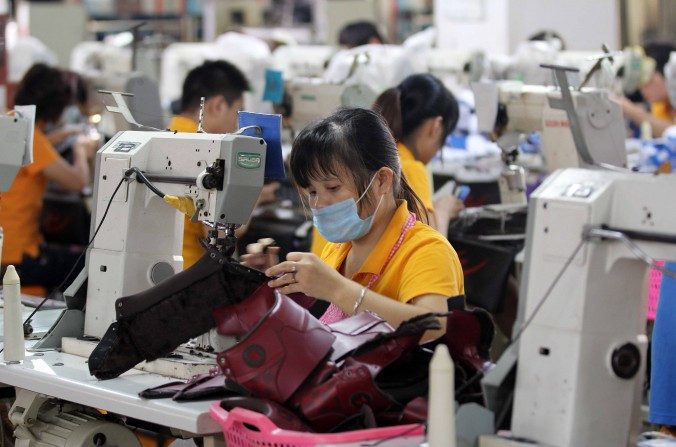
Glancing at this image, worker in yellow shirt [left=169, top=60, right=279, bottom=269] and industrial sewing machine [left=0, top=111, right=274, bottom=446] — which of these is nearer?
industrial sewing machine [left=0, top=111, right=274, bottom=446]

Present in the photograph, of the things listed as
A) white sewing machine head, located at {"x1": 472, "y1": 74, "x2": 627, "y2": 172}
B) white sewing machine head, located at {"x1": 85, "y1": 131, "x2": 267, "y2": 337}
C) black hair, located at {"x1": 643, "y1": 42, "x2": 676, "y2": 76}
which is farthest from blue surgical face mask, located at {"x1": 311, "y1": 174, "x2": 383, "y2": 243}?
black hair, located at {"x1": 643, "y1": 42, "x2": 676, "y2": 76}

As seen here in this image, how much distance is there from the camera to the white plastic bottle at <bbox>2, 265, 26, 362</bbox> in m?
2.84

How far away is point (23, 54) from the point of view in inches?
314

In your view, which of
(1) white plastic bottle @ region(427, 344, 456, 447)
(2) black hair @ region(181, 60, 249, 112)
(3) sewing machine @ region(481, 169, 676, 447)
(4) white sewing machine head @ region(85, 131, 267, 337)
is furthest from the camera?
(2) black hair @ region(181, 60, 249, 112)

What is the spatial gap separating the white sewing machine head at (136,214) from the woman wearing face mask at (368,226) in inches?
10.8

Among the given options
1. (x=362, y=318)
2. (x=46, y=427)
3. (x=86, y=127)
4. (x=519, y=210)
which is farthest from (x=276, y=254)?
(x=86, y=127)

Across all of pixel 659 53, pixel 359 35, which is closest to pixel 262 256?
pixel 359 35

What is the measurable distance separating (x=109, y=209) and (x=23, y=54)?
5.24 m

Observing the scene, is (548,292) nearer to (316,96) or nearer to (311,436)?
(311,436)

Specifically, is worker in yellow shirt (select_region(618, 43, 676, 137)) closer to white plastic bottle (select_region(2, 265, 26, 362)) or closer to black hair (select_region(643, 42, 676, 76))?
black hair (select_region(643, 42, 676, 76))

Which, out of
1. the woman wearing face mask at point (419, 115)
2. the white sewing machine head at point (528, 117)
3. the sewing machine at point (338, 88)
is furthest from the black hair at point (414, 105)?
the sewing machine at point (338, 88)

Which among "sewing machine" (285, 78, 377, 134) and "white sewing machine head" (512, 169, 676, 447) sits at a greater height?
"sewing machine" (285, 78, 377, 134)

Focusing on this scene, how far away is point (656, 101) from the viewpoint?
7.01 meters

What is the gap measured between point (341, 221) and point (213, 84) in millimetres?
1986
